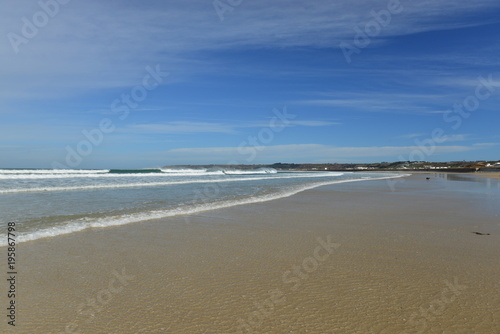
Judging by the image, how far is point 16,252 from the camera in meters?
6.21

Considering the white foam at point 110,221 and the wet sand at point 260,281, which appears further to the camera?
the white foam at point 110,221

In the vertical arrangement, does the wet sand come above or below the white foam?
below

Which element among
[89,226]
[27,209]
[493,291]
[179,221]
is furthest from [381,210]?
[27,209]

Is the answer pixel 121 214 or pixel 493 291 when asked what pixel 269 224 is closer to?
pixel 121 214

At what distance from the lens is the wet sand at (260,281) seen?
364cm

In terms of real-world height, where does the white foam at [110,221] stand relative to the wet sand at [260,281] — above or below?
above

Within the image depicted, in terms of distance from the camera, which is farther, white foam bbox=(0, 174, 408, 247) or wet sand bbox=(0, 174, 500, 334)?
white foam bbox=(0, 174, 408, 247)

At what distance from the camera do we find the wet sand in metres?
3.64

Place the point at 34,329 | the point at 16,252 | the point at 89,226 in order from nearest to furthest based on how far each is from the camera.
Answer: the point at 34,329 → the point at 16,252 → the point at 89,226

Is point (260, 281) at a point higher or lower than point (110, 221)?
lower

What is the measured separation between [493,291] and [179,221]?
757 centimetres

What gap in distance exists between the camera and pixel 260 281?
4.89 m

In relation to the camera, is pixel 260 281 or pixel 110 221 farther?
pixel 110 221

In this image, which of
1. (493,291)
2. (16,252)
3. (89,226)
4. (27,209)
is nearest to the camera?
(493,291)
